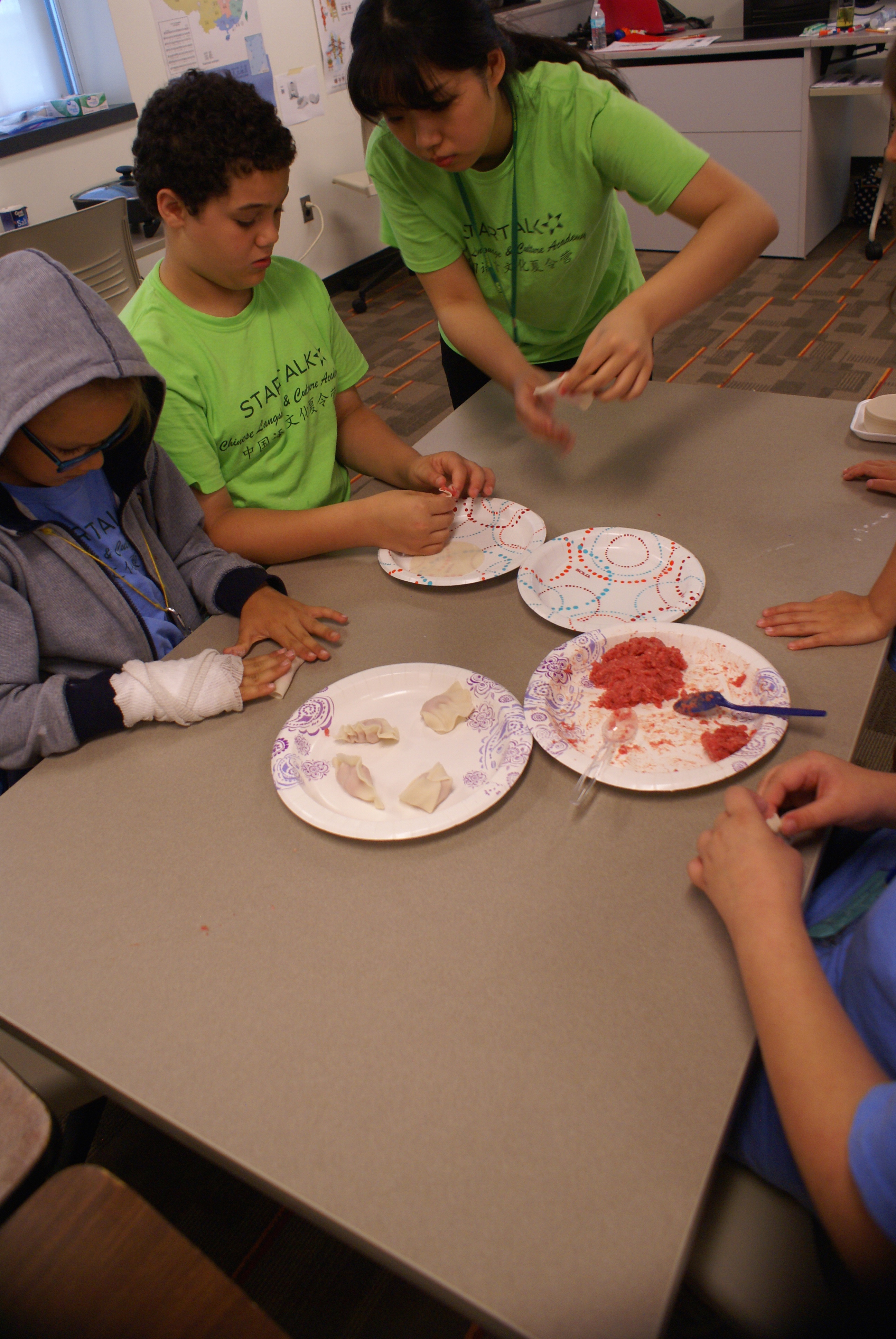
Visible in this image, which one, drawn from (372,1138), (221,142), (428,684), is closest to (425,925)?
(372,1138)

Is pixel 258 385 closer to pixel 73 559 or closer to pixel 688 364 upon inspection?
pixel 73 559

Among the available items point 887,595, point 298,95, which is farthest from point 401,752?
point 298,95

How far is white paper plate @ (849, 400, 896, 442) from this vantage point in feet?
4.23

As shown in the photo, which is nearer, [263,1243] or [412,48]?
[412,48]

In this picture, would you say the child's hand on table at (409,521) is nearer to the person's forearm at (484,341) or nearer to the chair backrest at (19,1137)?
the person's forearm at (484,341)

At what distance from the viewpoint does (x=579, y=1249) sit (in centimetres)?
55

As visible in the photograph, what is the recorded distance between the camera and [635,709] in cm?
95

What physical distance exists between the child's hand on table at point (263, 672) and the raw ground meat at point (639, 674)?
37 centimetres

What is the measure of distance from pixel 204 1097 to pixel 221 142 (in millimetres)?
1123

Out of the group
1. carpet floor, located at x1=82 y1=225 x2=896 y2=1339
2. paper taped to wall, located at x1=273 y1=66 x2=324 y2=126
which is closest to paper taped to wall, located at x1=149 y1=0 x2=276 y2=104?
paper taped to wall, located at x1=273 y1=66 x2=324 y2=126

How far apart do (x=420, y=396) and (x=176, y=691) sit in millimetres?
2860

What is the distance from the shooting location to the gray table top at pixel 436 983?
0.57m

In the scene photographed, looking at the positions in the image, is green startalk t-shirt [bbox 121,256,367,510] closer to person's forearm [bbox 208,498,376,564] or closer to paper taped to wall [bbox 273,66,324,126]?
person's forearm [bbox 208,498,376,564]

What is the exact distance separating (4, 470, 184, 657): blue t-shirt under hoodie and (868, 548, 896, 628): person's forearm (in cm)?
90
